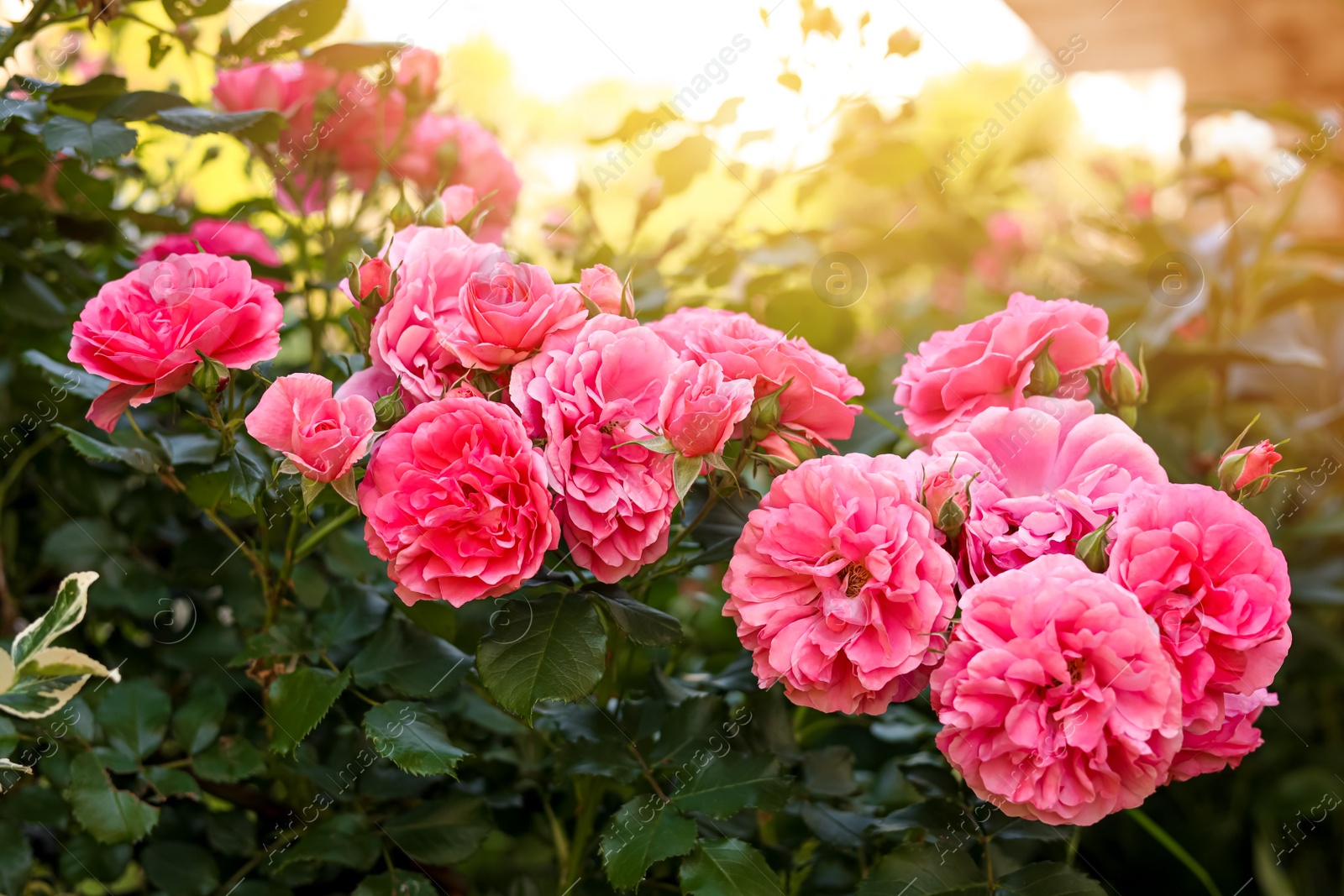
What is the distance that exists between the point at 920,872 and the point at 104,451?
585 mm

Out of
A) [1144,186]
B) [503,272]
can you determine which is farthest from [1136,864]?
[1144,186]

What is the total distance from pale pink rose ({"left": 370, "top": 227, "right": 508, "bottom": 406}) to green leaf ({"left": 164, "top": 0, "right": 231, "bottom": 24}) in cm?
35

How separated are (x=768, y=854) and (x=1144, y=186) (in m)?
2.02

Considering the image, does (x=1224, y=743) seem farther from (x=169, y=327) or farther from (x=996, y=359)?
(x=169, y=327)

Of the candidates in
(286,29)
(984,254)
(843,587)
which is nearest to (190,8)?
(286,29)

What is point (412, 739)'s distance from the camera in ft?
1.80

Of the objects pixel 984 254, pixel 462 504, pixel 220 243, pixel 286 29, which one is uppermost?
pixel 286 29

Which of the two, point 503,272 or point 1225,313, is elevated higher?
point 503,272

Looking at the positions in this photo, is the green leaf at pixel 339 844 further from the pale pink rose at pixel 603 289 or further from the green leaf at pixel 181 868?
the pale pink rose at pixel 603 289

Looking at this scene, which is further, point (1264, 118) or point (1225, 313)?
point (1225, 313)

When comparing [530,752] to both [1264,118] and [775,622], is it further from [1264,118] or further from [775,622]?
[1264,118]

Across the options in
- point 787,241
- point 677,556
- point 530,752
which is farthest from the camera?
point 787,241

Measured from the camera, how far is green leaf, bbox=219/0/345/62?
0.75m

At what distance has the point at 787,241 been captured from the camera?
39.4 inches
